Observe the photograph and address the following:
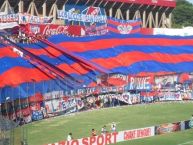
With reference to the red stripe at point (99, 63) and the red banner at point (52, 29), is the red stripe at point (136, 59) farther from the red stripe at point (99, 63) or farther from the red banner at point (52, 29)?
the red banner at point (52, 29)

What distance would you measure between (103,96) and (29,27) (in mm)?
12720

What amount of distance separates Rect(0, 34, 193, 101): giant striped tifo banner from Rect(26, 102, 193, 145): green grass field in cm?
450

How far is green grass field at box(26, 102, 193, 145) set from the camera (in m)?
38.1

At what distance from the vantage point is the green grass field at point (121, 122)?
38.1m

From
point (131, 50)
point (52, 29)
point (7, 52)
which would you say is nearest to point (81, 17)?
point (52, 29)

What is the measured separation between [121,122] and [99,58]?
55.1 ft

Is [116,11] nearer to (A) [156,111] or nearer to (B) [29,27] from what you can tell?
(B) [29,27]

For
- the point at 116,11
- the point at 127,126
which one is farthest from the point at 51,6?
the point at 127,126

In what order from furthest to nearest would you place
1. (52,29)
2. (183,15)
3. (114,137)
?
(183,15)
(52,29)
(114,137)

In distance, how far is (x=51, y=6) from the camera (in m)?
83.3

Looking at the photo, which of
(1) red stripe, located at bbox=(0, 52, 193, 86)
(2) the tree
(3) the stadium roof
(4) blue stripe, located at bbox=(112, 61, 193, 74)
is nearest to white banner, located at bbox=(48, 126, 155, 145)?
(1) red stripe, located at bbox=(0, 52, 193, 86)

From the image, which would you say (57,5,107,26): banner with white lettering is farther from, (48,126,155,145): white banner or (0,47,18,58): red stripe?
(48,126,155,145): white banner

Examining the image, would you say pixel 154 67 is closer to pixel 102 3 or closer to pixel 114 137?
pixel 102 3

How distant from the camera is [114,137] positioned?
35781 mm
